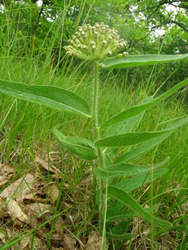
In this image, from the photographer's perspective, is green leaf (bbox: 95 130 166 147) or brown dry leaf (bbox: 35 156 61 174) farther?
brown dry leaf (bbox: 35 156 61 174)

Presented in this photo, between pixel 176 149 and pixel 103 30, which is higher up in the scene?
pixel 103 30

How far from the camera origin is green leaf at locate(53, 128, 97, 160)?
1203 millimetres

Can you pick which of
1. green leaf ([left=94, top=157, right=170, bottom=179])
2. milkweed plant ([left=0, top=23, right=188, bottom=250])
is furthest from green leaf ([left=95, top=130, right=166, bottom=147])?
green leaf ([left=94, top=157, right=170, bottom=179])

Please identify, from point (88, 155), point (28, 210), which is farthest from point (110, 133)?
point (28, 210)

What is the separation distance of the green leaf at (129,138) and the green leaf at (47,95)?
179mm

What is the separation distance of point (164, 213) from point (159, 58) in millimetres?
907

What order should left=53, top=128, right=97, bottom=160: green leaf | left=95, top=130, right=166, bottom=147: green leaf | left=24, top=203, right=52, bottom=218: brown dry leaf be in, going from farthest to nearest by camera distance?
left=24, top=203, right=52, bottom=218: brown dry leaf < left=53, top=128, right=97, bottom=160: green leaf < left=95, top=130, right=166, bottom=147: green leaf

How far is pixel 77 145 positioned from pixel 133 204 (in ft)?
1.05

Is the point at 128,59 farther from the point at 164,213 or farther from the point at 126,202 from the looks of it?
the point at 164,213

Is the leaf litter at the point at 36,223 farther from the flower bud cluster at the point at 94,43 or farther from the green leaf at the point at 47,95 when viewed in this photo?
the flower bud cluster at the point at 94,43

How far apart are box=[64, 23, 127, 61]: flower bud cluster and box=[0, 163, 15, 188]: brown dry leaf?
81cm

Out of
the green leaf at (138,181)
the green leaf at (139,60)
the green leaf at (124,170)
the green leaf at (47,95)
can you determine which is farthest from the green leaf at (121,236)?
the green leaf at (139,60)

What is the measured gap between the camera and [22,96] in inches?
45.4

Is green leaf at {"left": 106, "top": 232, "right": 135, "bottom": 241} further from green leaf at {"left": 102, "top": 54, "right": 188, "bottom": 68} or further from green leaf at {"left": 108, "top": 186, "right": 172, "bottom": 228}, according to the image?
green leaf at {"left": 102, "top": 54, "right": 188, "bottom": 68}
